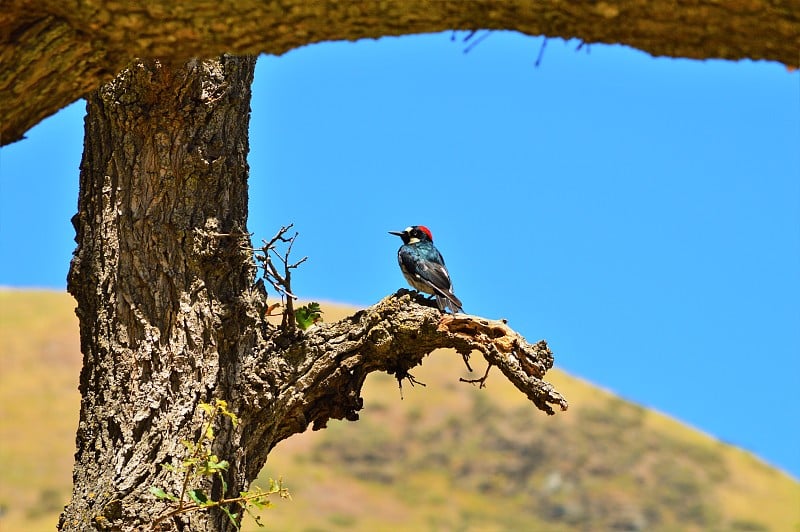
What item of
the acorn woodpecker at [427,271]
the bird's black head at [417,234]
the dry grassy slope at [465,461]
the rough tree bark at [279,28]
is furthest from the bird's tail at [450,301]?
the dry grassy slope at [465,461]

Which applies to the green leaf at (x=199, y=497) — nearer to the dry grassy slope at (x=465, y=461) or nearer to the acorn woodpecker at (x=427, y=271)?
the acorn woodpecker at (x=427, y=271)

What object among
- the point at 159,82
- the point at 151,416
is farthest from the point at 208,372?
the point at 159,82

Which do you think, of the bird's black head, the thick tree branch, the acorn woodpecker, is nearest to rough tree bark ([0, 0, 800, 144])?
the thick tree branch

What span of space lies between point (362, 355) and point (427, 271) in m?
2.94

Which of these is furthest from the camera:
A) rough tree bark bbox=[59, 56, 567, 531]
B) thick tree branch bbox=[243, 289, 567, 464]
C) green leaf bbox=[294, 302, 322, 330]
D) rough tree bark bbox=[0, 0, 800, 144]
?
green leaf bbox=[294, 302, 322, 330]

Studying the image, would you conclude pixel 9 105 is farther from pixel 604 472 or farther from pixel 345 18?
pixel 604 472

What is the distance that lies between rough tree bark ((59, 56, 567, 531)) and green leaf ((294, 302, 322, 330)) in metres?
0.19

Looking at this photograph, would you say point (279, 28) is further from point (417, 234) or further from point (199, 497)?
point (417, 234)

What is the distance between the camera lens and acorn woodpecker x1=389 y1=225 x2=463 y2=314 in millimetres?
7785

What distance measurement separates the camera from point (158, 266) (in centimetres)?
512

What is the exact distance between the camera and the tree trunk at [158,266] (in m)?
4.99

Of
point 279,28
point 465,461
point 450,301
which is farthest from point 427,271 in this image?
point 465,461

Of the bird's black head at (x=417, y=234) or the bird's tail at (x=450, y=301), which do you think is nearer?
the bird's tail at (x=450, y=301)

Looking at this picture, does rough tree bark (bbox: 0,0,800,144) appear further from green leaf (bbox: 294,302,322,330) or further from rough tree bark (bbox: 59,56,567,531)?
green leaf (bbox: 294,302,322,330)
